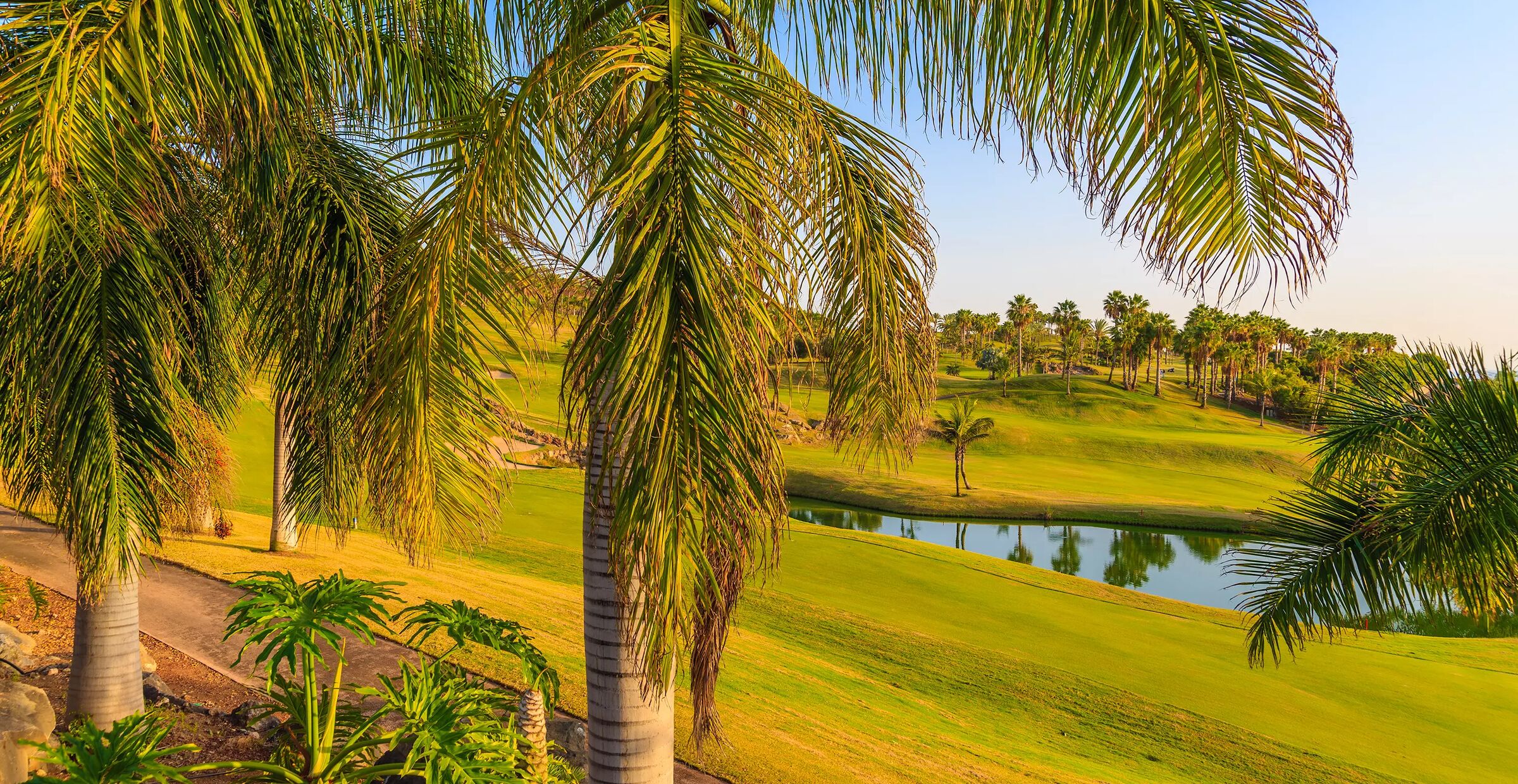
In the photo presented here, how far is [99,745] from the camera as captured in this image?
3660 millimetres

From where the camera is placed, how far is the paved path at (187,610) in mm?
8930

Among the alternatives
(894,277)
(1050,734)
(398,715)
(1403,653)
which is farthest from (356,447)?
(1403,653)

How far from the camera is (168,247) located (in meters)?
5.26

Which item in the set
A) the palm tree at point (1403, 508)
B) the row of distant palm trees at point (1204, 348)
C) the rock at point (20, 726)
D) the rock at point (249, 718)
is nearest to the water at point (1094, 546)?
the palm tree at point (1403, 508)

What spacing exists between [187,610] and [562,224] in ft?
35.0

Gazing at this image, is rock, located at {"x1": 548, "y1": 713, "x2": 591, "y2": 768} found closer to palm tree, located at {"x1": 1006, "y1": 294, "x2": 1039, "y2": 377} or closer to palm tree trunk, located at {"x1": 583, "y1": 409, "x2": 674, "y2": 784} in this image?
palm tree trunk, located at {"x1": 583, "y1": 409, "x2": 674, "y2": 784}

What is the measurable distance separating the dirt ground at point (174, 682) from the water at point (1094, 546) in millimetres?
23152

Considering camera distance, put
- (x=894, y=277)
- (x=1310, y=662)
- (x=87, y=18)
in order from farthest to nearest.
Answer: (x=1310, y=662), (x=894, y=277), (x=87, y=18)

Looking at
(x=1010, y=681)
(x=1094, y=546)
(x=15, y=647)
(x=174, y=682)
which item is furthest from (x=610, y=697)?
(x=1094, y=546)

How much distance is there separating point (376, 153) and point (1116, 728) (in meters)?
12.1

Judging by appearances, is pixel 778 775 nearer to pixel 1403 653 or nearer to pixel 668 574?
pixel 668 574

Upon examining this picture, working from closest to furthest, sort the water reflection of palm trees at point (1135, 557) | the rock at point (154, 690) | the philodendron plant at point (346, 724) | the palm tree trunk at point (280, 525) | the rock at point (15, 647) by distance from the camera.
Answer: the philodendron plant at point (346, 724), the rock at point (154, 690), the rock at point (15, 647), the palm tree trunk at point (280, 525), the water reflection of palm trees at point (1135, 557)

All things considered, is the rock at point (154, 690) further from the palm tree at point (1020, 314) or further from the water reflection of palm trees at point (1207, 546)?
the palm tree at point (1020, 314)

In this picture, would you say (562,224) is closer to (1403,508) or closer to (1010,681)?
(1403,508)
